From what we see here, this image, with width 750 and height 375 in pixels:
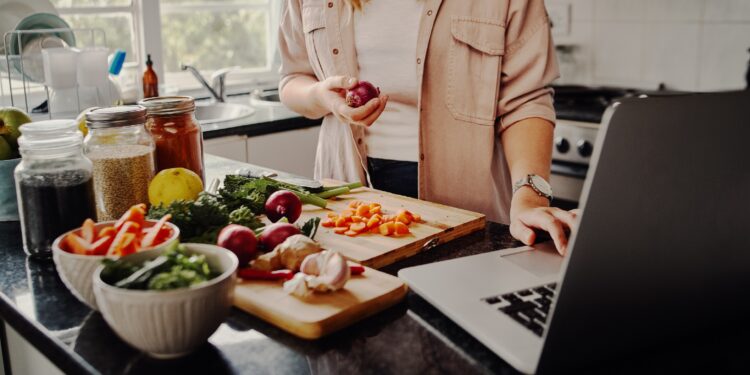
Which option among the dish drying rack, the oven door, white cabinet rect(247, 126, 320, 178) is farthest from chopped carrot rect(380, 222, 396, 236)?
the oven door

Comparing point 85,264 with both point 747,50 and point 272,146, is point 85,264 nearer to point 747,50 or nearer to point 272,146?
point 272,146

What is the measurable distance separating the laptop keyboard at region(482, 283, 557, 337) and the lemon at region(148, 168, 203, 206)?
61 centimetres

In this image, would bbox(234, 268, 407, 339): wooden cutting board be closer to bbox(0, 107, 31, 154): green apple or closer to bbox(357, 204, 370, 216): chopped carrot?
bbox(357, 204, 370, 216): chopped carrot

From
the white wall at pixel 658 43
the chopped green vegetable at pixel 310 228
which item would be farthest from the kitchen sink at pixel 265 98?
the chopped green vegetable at pixel 310 228

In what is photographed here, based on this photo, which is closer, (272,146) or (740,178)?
(740,178)

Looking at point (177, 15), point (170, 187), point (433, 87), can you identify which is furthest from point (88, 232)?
point (177, 15)

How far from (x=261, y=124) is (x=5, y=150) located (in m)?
1.43

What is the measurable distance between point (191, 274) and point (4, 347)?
520mm

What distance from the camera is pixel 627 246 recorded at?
0.71 meters

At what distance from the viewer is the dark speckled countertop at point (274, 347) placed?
0.80 metres

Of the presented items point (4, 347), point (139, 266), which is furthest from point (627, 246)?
point (4, 347)

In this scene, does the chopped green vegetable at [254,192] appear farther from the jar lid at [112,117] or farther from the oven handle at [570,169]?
the oven handle at [570,169]

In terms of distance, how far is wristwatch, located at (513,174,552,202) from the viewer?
136 cm

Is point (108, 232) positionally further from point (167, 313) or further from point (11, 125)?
point (11, 125)
